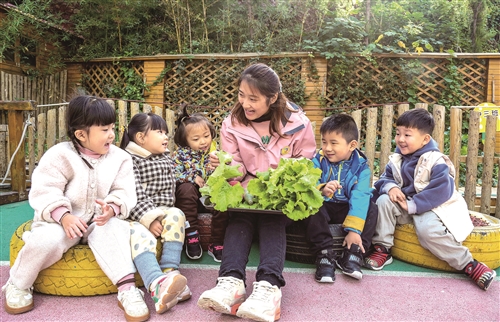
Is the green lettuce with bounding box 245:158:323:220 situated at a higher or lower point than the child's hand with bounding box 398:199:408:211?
higher

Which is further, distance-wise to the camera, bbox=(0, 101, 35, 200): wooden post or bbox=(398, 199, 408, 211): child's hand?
bbox=(0, 101, 35, 200): wooden post

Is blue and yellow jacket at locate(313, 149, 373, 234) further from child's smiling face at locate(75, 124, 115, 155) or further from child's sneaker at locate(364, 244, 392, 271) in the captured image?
child's smiling face at locate(75, 124, 115, 155)

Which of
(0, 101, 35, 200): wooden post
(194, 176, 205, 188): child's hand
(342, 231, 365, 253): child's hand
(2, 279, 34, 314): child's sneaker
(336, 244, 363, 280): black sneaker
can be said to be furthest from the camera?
(0, 101, 35, 200): wooden post

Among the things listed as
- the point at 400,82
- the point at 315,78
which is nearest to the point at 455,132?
the point at 315,78

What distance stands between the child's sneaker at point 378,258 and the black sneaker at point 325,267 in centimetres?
34

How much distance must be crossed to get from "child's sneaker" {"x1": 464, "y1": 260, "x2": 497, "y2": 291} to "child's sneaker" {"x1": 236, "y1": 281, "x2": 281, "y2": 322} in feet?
4.89

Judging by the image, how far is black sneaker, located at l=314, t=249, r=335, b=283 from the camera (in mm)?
2451

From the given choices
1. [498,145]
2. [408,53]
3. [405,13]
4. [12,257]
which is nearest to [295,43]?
[408,53]

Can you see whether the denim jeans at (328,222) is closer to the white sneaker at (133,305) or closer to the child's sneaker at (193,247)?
the child's sneaker at (193,247)

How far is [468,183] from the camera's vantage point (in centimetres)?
418

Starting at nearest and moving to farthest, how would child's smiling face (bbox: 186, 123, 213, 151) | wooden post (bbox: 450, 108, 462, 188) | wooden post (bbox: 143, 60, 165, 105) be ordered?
child's smiling face (bbox: 186, 123, 213, 151) → wooden post (bbox: 450, 108, 462, 188) → wooden post (bbox: 143, 60, 165, 105)

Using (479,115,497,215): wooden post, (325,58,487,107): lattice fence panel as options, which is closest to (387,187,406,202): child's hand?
(479,115,497,215): wooden post

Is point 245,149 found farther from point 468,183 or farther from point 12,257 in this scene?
point 468,183

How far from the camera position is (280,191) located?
2.17m
